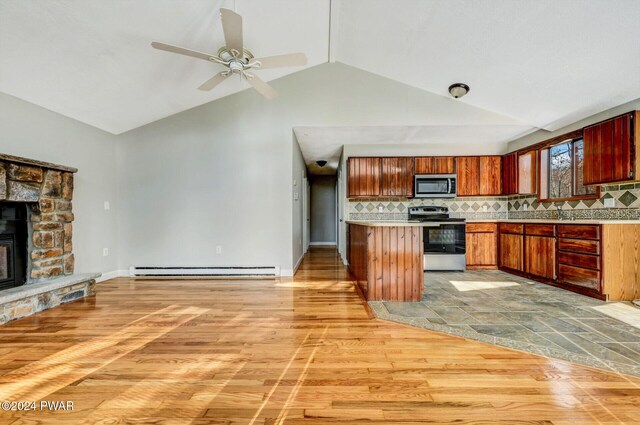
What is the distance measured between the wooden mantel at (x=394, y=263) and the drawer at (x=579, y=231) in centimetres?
198

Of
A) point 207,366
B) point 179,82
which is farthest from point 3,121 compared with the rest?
point 207,366

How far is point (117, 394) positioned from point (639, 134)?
5.11m

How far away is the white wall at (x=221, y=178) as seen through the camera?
4.18 m

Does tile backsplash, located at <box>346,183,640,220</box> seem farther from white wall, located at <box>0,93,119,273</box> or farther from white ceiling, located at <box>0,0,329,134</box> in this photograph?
white wall, located at <box>0,93,119,273</box>

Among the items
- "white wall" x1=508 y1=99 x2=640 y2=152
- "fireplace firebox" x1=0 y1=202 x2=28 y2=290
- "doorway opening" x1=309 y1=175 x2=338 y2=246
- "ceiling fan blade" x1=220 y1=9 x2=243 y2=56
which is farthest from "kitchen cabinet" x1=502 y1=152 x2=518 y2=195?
"fireplace firebox" x1=0 y1=202 x2=28 y2=290

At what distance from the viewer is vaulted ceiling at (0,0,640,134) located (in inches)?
91.7

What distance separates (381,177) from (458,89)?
73.1 inches

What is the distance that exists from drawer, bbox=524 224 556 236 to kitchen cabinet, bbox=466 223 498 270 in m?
0.64

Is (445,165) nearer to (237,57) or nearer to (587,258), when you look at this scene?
(587,258)

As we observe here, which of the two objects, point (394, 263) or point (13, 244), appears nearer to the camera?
point (13, 244)

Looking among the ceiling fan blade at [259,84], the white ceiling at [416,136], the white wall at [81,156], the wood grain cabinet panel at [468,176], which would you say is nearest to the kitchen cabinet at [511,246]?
the wood grain cabinet panel at [468,176]

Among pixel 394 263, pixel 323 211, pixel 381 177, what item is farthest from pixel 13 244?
pixel 323 211

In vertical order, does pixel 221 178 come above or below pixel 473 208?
above

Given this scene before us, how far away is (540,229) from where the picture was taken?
3762 millimetres
